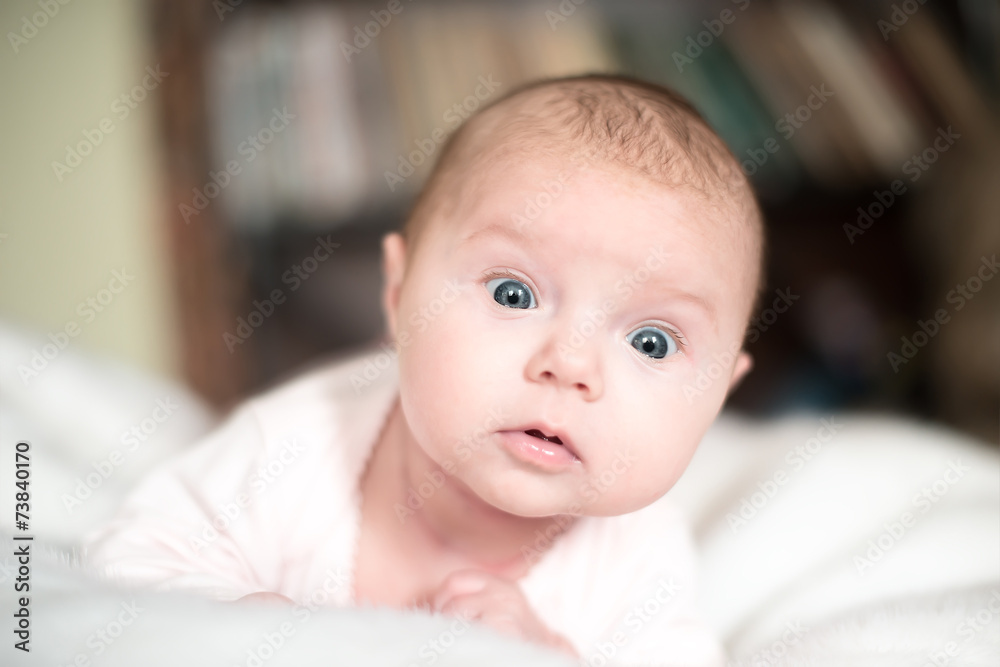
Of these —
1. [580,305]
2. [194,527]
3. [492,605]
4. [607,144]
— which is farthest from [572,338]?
[194,527]

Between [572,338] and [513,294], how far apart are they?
71 mm

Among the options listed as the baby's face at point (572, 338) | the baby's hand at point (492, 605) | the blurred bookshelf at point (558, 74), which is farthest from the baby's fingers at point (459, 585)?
the blurred bookshelf at point (558, 74)

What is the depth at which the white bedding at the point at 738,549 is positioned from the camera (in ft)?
2.02

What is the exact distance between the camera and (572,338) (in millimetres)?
673

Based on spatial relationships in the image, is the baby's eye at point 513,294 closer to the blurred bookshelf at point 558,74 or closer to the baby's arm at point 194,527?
the baby's arm at point 194,527

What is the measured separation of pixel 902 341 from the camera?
2.07 meters

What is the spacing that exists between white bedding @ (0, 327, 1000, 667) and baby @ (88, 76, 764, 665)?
11cm

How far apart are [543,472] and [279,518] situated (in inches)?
14.9

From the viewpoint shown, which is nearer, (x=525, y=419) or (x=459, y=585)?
(x=525, y=419)

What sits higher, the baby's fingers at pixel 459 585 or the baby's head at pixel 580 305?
the baby's head at pixel 580 305

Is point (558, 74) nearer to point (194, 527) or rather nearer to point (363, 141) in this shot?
point (363, 141)

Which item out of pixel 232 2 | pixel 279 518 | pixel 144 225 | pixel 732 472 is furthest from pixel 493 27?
pixel 279 518

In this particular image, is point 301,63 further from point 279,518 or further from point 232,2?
point 279,518

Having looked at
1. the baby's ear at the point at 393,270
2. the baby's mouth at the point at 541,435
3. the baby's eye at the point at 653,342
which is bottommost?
the baby's mouth at the point at 541,435
